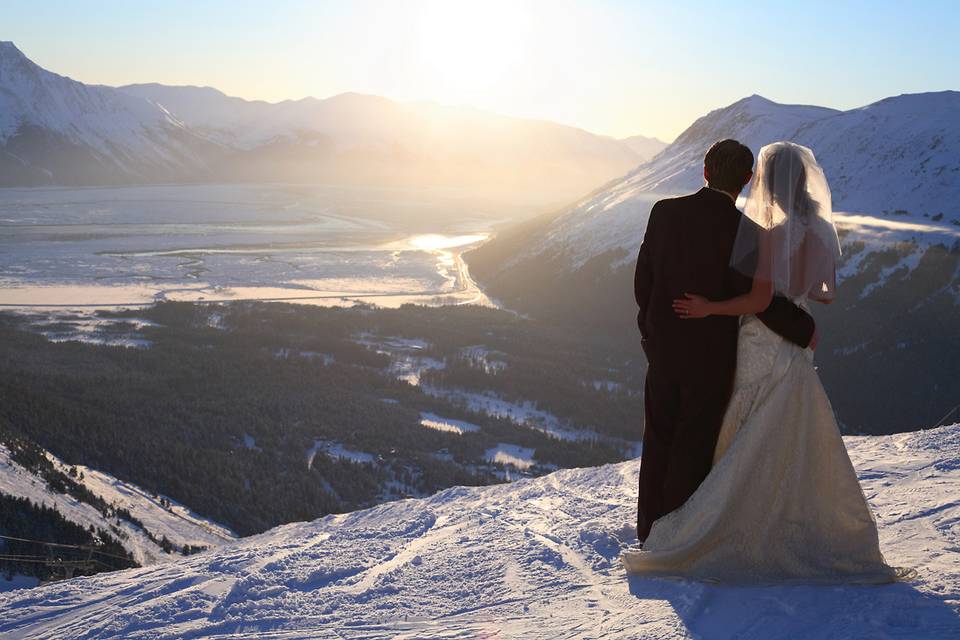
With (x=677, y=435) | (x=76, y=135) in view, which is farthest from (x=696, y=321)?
(x=76, y=135)

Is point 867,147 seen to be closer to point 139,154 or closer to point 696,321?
point 696,321

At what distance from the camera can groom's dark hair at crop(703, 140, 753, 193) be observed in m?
4.59

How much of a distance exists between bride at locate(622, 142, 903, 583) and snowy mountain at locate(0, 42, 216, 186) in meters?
147

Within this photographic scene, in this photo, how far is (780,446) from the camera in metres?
4.50

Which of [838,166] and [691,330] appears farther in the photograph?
[838,166]

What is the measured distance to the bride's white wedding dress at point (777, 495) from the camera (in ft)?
14.4

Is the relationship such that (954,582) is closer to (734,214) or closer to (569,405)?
(734,214)

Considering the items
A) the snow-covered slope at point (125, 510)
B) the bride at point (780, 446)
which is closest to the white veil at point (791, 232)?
the bride at point (780, 446)

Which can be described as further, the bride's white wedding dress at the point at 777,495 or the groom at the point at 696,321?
the groom at the point at 696,321

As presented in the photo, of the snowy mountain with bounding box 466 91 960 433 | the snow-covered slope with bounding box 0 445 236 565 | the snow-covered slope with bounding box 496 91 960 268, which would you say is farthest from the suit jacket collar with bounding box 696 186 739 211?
the snow-covered slope with bounding box 496 91 960 268

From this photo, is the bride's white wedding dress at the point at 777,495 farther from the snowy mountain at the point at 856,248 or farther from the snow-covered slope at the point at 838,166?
the snow-covered slope at the point at 838,166

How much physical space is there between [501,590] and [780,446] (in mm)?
1690

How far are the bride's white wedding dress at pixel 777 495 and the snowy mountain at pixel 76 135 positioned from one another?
483 feet

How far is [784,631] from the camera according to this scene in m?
3.74
